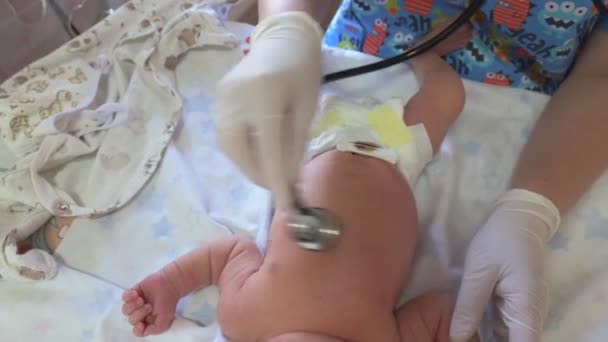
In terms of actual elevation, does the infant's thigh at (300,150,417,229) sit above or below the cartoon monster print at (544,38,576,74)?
below

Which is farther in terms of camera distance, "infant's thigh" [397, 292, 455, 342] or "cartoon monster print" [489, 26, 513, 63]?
"cartoon monster print" [489, 26, 513, 63]

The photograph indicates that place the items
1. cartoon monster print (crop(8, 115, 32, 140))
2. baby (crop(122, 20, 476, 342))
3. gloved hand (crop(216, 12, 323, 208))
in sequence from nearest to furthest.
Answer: gloved hand (crop(216, 12, 323, 208))
baby (crop(122, 20, 476, 342))
cartoon monster print (crop(8, 115, 32, 140))

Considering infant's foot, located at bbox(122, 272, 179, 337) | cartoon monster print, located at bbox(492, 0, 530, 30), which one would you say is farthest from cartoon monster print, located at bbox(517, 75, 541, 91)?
infant's foot, located at bbox(122, 272, 179, 337)

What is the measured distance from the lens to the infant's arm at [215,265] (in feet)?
2.90

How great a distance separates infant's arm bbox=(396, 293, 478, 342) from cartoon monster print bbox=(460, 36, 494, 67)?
0.44 metres

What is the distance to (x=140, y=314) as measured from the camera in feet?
2.79

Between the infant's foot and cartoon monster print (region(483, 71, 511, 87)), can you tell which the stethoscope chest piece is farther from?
cartoon monster print (region(483, 71, 511, 87))

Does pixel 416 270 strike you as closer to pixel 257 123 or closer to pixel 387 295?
pixel 387 295

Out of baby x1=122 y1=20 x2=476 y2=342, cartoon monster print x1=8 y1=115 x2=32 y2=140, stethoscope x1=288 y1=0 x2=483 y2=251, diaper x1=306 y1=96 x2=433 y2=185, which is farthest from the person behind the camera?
cartoon monster print x1=8 y1=115 x2=32 y2=140

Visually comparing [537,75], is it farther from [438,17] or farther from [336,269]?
[336,269]

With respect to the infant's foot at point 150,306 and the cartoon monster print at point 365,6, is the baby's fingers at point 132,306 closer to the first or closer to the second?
the infant's foot at point 150,306

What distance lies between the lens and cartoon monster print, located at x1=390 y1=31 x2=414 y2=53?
1.12 meters

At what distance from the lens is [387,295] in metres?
0.85

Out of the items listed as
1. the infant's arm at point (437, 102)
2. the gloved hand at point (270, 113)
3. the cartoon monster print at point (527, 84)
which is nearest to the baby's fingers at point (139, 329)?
the gloved hand at point (270, 113)
